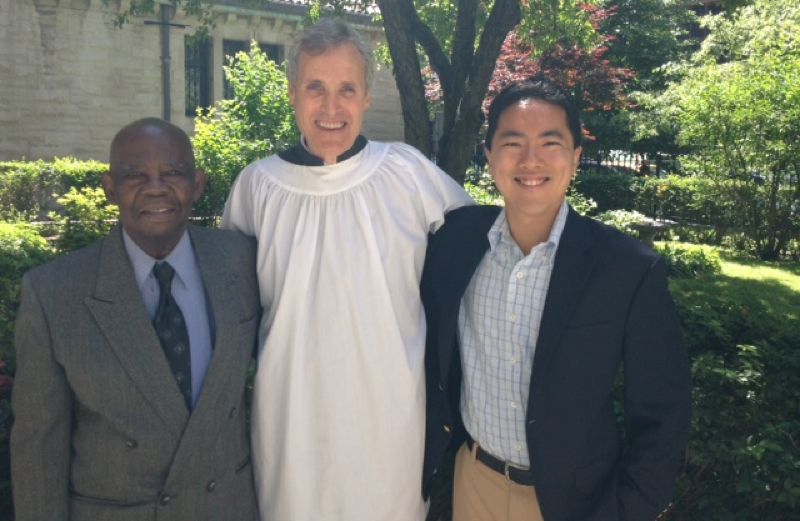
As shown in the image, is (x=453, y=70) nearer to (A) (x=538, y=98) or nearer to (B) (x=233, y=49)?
(A) (x=538, y=98)

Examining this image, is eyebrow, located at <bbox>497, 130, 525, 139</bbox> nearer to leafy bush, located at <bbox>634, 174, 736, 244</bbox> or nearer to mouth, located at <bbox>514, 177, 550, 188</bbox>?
mouth, located at <bbox>514, 177, 550, 188</bbox>

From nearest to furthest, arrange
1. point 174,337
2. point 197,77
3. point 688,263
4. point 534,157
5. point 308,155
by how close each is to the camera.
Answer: point 174,337 < point 534,157 < point 308,155 < point 688,263 < point 197,77

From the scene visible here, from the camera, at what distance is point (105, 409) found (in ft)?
6.93

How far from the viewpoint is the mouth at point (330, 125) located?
2660mm

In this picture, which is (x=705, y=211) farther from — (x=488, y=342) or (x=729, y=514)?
(x=488, y=342)

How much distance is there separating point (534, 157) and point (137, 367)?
4.45 ft

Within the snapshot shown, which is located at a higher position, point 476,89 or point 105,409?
point 476,89

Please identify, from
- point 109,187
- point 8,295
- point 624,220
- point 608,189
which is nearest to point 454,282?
point 109,187

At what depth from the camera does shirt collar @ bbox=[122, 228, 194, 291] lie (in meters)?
2.30

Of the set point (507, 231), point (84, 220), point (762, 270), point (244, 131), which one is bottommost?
point (762, 270)

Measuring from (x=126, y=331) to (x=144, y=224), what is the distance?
1.12 feet

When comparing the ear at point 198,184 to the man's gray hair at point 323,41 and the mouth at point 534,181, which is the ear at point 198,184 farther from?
the mouth at point 534,181

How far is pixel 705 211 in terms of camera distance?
14484 millimetres

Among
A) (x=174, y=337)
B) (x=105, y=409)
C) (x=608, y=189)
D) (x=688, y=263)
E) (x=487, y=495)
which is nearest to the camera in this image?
(x=105, y=409)
